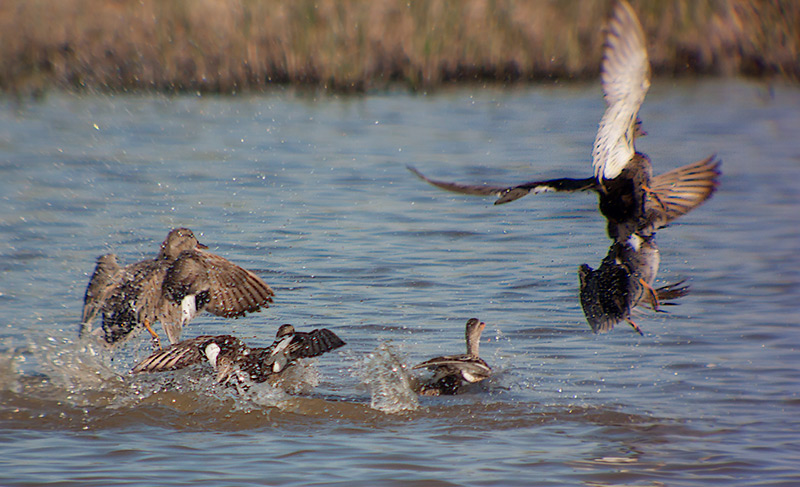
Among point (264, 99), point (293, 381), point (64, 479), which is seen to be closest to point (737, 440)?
point (293, 381)

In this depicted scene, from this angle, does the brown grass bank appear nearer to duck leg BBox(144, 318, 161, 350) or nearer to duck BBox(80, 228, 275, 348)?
duck BBox(80, 228, 275, 348)

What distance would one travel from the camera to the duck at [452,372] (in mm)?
5684

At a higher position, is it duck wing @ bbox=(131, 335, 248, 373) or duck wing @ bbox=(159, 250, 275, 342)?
duck wing @ bbox=(159, 250, 275, 342)

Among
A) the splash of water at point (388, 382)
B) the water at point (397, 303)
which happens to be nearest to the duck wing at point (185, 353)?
the water at point (397, 303)

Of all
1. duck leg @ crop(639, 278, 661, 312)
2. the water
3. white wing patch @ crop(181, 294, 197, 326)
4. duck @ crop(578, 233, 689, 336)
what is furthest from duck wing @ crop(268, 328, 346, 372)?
duck leg @ crop(639, 278, 661, 312)

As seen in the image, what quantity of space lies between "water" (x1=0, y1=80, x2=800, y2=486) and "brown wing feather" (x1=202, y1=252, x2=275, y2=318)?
53cm

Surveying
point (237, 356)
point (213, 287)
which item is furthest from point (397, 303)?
point (237, 356)

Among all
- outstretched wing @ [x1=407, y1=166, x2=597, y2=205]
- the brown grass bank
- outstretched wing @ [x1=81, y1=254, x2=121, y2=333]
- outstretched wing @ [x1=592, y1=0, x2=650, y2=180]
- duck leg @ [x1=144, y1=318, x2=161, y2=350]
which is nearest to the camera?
outstretched wing @ [x1=592, y1=0, x2=650, y2=180]

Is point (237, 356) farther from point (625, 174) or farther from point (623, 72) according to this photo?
point (623, 72)

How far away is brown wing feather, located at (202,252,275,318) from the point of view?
6227mm

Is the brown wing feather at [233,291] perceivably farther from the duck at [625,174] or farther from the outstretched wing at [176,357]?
the duck at [625,174]

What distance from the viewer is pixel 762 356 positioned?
626cm

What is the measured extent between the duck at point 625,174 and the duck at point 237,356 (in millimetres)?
1336

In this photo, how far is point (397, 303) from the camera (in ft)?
24.2
